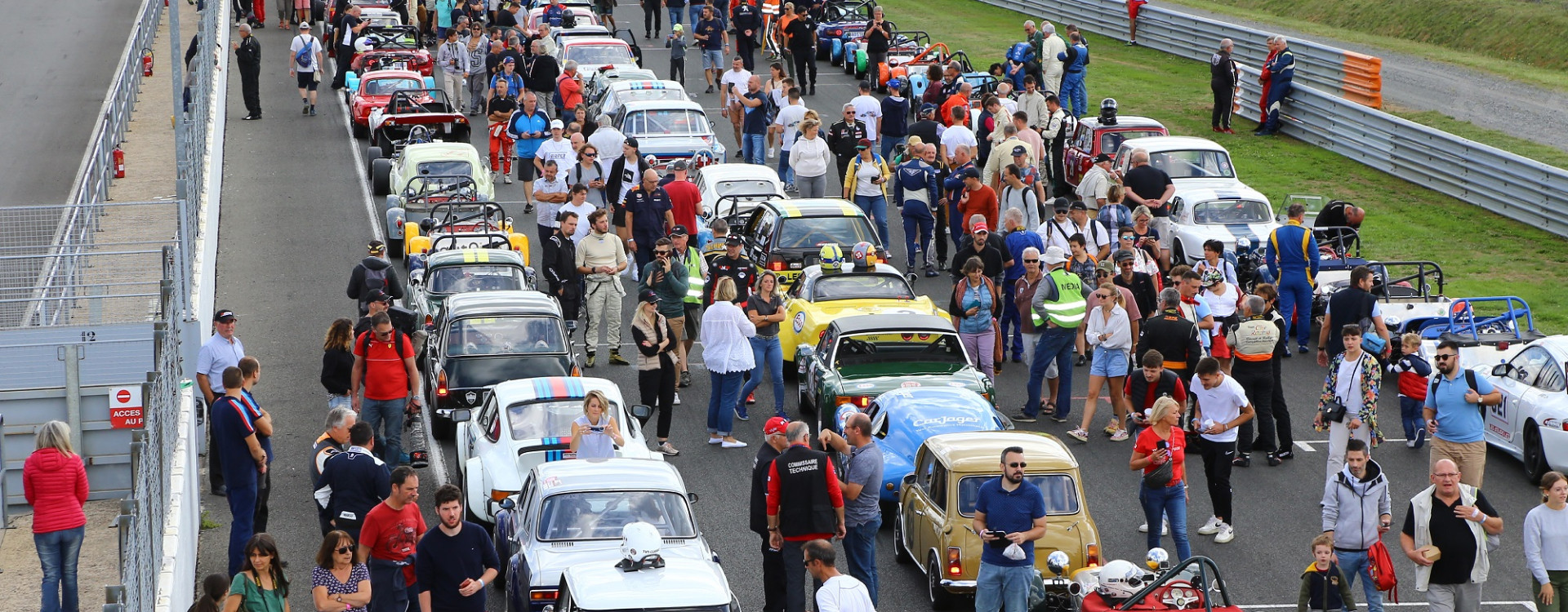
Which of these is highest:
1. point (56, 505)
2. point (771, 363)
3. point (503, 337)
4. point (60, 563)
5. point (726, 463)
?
point (503, 337)

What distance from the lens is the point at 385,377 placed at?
547 inches

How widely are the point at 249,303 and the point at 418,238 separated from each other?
7.93ft

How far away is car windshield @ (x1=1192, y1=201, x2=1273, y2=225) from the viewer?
21.8 meters

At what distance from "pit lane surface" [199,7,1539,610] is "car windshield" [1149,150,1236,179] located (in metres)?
4.21

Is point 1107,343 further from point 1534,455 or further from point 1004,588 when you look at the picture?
point 1004,588

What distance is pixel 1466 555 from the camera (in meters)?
11.0

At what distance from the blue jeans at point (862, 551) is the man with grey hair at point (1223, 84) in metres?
20.9

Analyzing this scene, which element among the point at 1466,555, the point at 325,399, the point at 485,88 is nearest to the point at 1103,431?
the point at 1466,555

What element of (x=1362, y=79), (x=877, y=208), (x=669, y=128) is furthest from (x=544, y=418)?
(x=1362, y=79)

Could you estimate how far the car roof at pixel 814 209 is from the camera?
19.5 metres

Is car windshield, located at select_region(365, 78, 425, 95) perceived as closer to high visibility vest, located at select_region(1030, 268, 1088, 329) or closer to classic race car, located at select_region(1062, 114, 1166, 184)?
classic race car, located at select_region(1062, 114, 1166, 184)

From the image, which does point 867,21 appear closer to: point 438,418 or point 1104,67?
point 1104,67

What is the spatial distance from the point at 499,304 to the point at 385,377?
7.24 ft

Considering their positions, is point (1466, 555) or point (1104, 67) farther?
point (1104, 67)
